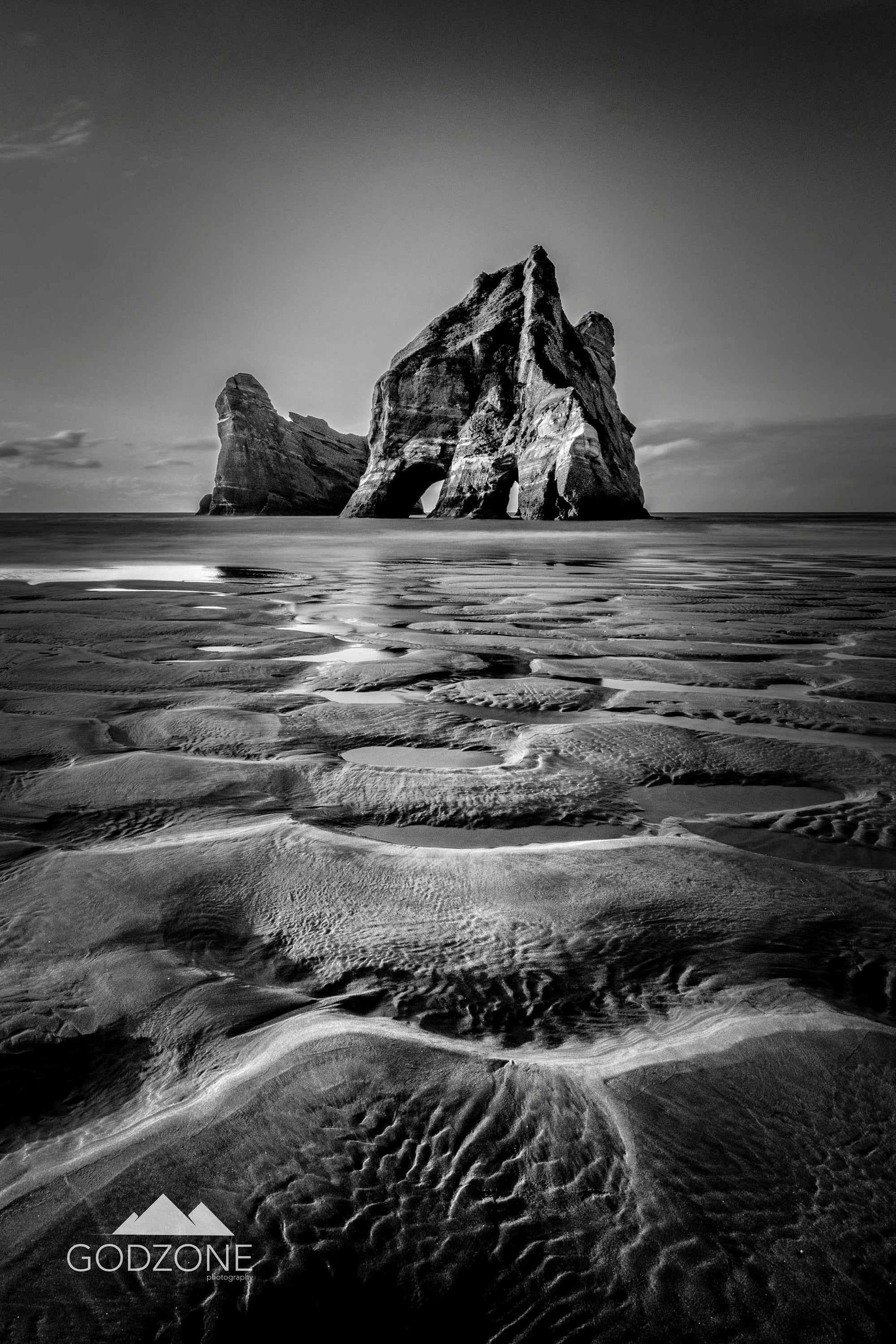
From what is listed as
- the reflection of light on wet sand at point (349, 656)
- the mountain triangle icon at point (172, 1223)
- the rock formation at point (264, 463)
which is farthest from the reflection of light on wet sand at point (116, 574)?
the rock formation at point (264, 463)

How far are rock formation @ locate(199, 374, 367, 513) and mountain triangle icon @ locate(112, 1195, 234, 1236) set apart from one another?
8621cm

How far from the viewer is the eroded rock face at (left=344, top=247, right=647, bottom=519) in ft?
142

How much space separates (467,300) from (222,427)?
3672 centimetres

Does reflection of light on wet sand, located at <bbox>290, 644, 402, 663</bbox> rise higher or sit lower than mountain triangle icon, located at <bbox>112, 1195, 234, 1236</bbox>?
higher

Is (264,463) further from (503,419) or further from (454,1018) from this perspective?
(454,1018)

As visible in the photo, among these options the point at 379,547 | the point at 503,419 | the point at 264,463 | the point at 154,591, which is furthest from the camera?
the point at 264,463

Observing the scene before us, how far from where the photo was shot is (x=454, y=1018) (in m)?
0.97

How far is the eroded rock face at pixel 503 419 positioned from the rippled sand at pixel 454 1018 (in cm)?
→ 4124

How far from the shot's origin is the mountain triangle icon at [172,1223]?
2.23 feet

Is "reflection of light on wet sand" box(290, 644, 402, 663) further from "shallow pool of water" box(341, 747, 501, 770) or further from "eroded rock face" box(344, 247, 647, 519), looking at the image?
"eroded rock face" box(344, 247, 647, 519)

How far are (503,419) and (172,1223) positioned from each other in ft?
181

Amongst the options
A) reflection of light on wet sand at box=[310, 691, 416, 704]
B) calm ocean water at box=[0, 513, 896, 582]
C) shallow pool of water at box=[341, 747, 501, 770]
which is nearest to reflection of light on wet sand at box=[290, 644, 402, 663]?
reflection of light on wet sand at box=[310, 691, 416, 704]

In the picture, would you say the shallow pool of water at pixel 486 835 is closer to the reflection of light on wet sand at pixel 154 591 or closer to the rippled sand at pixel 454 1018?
the rippled sand at pixel 454 1018

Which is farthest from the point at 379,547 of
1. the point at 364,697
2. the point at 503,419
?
the point at 503,419
